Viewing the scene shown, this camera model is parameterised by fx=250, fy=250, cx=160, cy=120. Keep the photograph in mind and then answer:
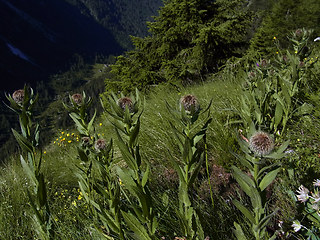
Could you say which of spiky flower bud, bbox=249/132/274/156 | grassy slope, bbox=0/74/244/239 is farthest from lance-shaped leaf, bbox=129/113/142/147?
grassy slope, bbox=0/74/244/239

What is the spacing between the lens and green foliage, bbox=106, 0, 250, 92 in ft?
23.6

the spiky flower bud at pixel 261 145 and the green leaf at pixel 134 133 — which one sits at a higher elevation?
the green leaf at pixel 134 133

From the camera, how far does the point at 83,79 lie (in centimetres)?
12638

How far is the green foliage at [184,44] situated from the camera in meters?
7.18

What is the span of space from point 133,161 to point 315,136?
166 centimetres

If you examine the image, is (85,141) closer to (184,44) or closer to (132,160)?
(132,160)

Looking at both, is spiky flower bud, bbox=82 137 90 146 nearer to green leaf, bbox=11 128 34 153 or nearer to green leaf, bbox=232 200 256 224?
green leaf, bbox=11 128 34 153

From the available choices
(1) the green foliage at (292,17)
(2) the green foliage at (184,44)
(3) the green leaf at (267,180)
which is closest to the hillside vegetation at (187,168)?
(3) the green leaf at (267,180)

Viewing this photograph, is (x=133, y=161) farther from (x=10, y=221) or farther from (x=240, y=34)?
(x=240, y=34)

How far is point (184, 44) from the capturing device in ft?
27.0

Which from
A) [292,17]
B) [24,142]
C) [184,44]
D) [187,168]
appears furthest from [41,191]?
[292,17]

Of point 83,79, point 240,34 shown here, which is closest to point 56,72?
point 83,79

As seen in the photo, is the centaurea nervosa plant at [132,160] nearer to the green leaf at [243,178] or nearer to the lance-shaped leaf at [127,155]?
the lance-shaped leaf at [127,155]

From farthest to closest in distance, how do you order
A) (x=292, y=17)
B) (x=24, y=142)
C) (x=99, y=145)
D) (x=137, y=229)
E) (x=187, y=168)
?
(x=292, y=17)
(x=99, y=145)
(x=24, y=142)
(x=137, y=229)
(x=187, y=168)
